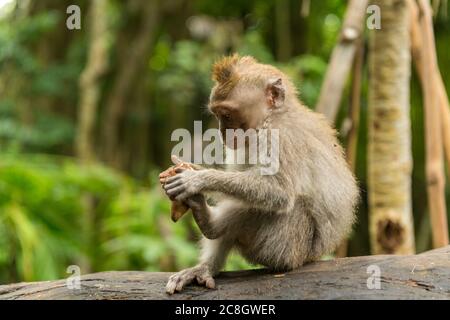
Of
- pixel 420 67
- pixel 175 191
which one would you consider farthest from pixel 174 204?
pixel 420 67

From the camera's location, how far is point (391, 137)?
608 cm

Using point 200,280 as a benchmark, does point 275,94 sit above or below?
above

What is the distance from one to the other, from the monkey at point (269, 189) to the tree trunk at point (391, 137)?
109 cm

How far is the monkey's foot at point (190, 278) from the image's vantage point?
4348mm

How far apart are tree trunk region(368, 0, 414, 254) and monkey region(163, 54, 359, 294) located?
1.09 meters

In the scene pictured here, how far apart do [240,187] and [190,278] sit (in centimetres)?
71

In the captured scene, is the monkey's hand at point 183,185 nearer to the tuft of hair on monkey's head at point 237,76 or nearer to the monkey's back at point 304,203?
the monkey's back at point 304,203

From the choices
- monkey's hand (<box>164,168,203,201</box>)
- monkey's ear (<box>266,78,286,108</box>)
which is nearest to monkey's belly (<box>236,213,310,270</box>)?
monkey's hand (<box>164,168,203,201</box>)

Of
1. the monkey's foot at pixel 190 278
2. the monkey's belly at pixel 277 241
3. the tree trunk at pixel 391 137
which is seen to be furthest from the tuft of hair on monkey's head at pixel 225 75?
the tree trunk at pixel 391 137

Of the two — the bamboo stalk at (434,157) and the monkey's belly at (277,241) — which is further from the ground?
the bamboo stalk at (434,157)

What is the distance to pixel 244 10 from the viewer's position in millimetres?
13117

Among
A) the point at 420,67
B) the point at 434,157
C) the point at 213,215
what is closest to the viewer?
the point at 213,215

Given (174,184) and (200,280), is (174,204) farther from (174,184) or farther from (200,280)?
(200,280)

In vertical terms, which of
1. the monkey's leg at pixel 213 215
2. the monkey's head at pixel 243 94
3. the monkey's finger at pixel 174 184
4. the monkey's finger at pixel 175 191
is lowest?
the monkey's leg at pixel 213 215
